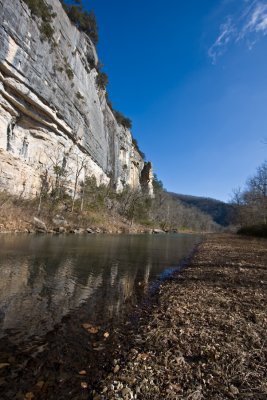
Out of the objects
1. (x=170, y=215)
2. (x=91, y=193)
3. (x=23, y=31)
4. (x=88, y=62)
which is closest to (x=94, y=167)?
(x=91, y=193)

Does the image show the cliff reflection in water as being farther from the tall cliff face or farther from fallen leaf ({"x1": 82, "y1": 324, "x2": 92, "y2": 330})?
the tall cliff face

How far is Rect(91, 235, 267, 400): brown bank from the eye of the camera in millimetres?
3324

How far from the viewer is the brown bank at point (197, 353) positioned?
3.32 metres

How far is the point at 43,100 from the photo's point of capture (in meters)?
37.8

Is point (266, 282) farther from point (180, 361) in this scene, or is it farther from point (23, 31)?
point (23, 31)

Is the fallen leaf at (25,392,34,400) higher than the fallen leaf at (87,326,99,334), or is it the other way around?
the fallen leaf at (87,326,99,334)

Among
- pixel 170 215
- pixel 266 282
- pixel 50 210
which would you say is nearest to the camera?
pixel 266 282

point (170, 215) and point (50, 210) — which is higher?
point (170, 215)

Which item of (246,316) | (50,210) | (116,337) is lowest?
(116,337)

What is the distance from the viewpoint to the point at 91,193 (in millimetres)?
53125

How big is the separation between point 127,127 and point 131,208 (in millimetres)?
36865

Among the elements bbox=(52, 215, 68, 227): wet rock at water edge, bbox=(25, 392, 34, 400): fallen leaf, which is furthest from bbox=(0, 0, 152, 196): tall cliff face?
bbox=(25, 392, 34, 400): fallen leaf

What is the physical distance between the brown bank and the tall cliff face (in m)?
31.4

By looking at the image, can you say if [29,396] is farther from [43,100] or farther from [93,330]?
[43,100]
